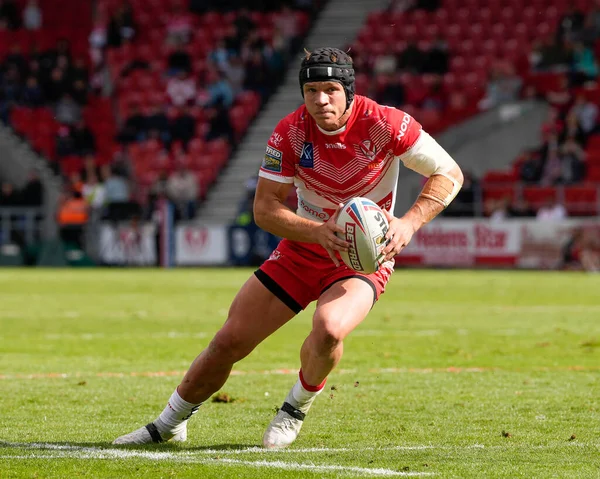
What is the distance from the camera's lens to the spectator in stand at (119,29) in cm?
3688

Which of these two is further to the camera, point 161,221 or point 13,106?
Answer: point 13,106

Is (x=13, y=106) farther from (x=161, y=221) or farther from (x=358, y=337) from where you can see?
(x=358, y=337)

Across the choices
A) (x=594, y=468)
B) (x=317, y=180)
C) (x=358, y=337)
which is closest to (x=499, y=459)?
(x=594, y=468)

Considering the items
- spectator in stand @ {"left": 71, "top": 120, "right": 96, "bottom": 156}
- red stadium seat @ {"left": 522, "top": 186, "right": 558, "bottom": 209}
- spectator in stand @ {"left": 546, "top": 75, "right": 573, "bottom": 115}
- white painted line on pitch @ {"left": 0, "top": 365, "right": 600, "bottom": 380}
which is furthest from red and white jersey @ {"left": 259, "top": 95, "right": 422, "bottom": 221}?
spectator in stand @ {"left": 71, "top": 120, "right": 96, "bottom": 156}

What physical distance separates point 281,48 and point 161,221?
772 centimetres

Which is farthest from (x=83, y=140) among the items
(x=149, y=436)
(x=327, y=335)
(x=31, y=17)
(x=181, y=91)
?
(x=327, y=335)

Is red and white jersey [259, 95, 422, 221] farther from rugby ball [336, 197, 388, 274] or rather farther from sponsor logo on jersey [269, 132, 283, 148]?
rugby ball [336, 197, 388, 274]

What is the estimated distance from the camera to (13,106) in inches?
1416

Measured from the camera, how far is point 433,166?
21.9ft

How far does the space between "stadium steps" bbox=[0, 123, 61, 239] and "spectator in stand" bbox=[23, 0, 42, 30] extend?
5.49m

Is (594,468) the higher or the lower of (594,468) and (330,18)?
the higher

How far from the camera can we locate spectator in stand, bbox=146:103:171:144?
33.7m

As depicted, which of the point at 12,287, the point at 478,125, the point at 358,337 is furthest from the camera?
the point at 478,125

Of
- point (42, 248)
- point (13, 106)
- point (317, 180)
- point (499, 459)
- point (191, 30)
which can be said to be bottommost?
point (42, 248)
